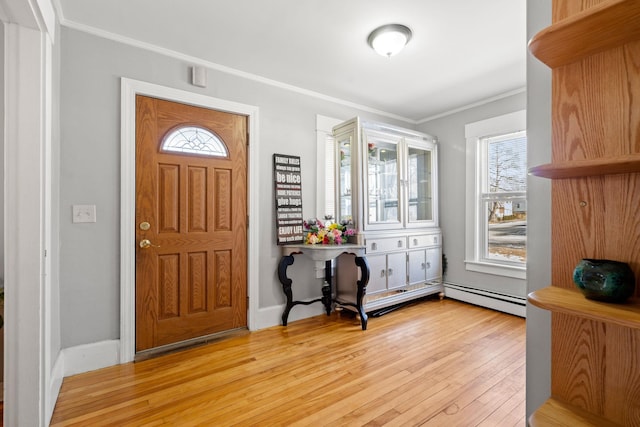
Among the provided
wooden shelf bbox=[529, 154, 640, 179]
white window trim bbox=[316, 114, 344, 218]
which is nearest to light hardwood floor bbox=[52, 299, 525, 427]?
white window trim bbox=[316, 114, 344, 218]

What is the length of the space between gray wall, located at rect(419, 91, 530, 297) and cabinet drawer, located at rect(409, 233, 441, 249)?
0.18 metres

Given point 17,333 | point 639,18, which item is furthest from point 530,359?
point 17,333

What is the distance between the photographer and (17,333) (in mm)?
1411

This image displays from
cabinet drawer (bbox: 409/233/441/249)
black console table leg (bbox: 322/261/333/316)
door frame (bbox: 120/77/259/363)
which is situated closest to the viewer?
door frame (bbox: 120/77/259/363)

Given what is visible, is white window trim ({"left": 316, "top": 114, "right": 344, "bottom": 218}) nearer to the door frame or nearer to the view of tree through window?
the door frame

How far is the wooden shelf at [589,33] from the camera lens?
78 cm

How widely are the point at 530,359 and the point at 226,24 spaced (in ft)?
8.59

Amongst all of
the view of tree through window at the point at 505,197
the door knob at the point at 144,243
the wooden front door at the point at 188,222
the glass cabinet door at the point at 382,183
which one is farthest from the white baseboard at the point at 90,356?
the view of tree through window at the point at 505,197

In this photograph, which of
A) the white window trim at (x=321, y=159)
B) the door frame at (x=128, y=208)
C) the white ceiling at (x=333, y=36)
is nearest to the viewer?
the white ceiling at (x=333, y=36)

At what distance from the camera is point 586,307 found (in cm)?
82

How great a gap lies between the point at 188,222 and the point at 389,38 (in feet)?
7.17

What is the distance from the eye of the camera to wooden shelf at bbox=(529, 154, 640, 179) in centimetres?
75

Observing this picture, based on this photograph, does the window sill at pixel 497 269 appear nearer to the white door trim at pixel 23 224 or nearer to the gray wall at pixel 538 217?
the gray wall at pixel 538 217

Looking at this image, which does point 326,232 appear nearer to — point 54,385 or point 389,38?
point 389,38
